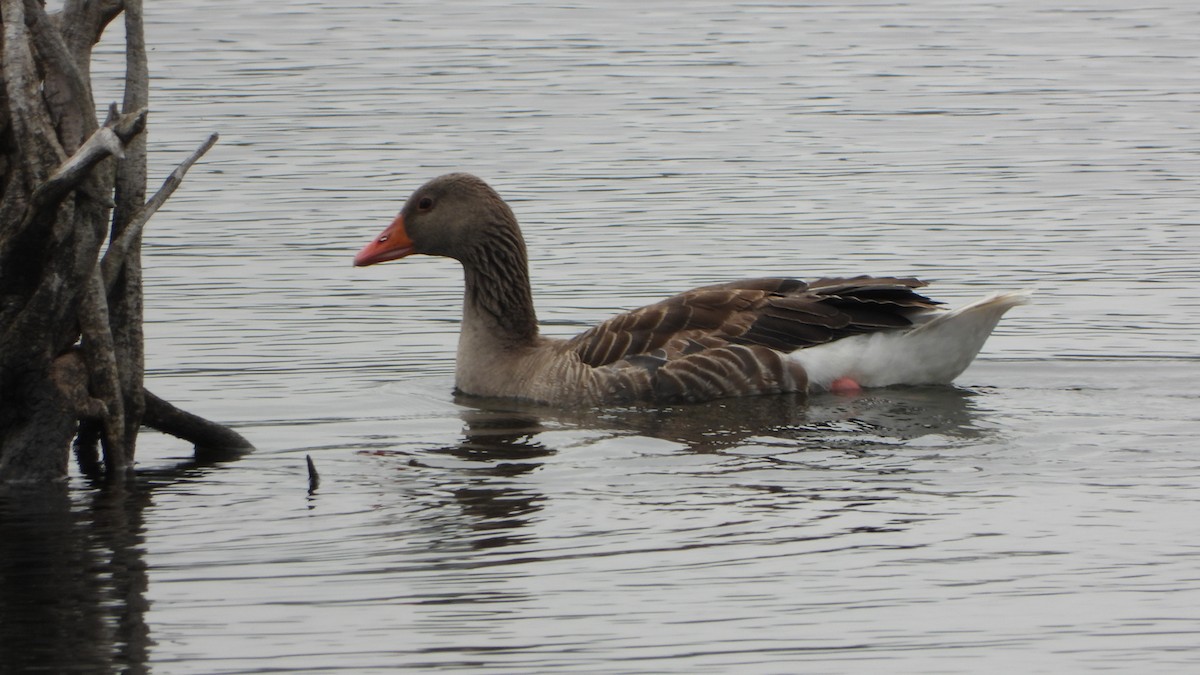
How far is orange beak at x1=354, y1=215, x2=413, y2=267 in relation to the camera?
13227 mm

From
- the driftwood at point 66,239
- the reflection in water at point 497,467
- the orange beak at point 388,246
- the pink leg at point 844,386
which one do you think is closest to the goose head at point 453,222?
the orange beak at point 388,246

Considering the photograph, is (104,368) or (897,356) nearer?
(104,368)

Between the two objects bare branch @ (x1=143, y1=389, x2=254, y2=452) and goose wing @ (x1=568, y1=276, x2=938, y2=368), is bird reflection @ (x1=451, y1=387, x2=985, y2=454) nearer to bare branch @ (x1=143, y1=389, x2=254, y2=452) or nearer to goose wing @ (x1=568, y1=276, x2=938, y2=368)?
goose wing @ (x1=568, y1=276, x2=938, y2=368)

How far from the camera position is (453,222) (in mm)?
13211

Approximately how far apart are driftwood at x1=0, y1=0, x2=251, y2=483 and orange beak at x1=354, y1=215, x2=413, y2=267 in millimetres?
3477

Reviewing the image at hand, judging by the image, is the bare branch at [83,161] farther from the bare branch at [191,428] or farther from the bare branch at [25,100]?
the bare branch at [191,428]

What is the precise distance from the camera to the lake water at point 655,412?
24.4ft

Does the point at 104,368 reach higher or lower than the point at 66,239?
lower

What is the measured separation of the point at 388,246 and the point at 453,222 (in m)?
0.46

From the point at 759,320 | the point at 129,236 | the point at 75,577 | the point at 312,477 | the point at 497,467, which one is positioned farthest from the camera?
the point at 759,320

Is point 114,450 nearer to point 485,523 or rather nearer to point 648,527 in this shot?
point 485,523

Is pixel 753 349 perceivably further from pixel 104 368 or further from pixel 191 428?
pixel 104 368

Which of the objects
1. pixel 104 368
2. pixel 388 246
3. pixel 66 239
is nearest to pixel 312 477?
pixel 104 368

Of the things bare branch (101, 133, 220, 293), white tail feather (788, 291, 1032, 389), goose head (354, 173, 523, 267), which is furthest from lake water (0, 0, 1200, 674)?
bare branch (101, 133, 220, 293)
